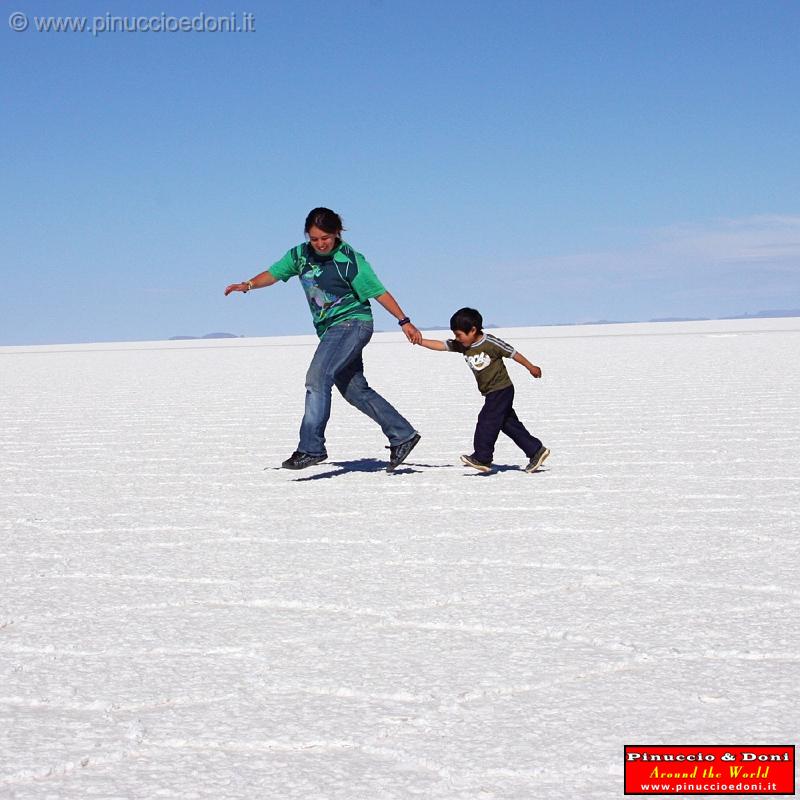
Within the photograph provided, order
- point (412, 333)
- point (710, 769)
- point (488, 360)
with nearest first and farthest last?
point (710, 769)
point (412, 333)
point (488, 360)

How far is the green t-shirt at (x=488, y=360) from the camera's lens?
6.29m

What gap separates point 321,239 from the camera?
6.05m

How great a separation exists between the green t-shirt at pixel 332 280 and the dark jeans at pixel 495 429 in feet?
3.04

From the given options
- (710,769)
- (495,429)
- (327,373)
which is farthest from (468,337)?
(710,769)

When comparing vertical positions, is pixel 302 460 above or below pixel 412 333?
below

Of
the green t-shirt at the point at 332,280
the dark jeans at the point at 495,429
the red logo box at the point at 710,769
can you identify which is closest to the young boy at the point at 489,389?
the dark jeans at the point at 495,429

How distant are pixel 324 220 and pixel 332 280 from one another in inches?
14.7

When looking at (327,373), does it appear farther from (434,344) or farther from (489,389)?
(489,389)

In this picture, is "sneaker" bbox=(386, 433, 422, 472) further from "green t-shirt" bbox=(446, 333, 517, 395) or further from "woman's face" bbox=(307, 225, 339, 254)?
"woman's face" bbox=(307, 225, 339, 254)

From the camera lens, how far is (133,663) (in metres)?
2.88

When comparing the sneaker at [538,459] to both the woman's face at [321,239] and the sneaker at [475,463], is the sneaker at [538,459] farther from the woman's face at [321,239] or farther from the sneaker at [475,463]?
the woman's face at [321,239]

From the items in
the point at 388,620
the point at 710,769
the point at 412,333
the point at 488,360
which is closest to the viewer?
the point at 710,769

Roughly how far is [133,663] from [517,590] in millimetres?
1337

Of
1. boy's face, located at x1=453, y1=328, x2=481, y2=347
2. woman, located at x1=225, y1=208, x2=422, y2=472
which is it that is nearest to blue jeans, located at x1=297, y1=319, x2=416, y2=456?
woman, located at x1=225, y1=208, x2=422, y2=472
